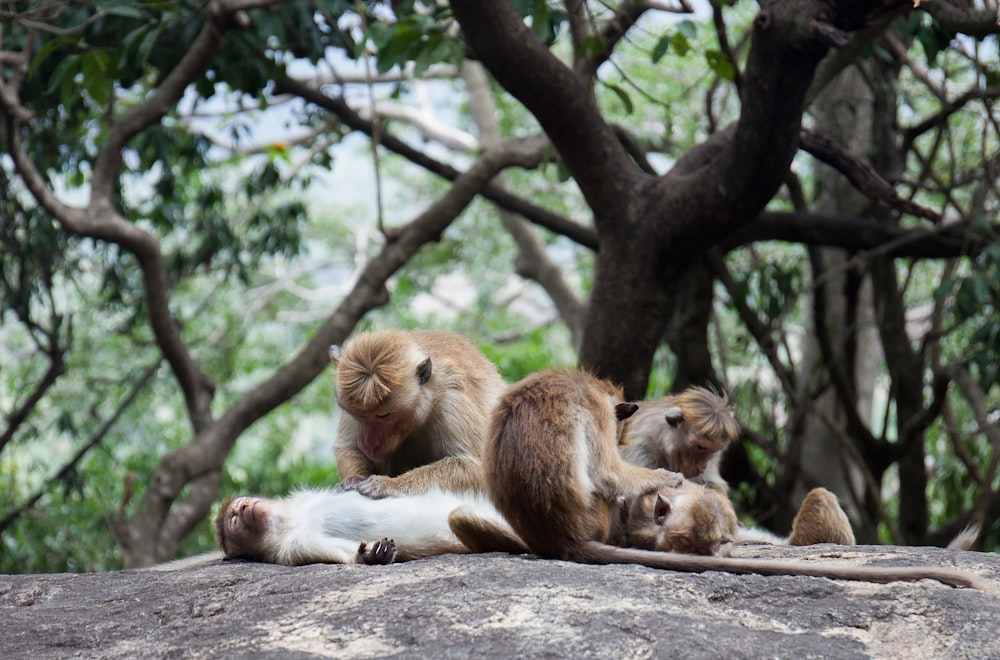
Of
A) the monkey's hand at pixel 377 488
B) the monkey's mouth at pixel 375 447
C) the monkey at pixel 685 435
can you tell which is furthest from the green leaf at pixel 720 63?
the monkey's hand at pixel 377 488

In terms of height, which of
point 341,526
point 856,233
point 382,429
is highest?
point 856,233

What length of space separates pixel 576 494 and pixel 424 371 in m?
1.24

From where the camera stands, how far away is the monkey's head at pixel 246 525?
418 centimetres

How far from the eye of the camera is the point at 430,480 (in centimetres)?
438

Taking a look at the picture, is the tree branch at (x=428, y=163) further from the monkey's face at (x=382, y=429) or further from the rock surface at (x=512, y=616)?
the rock surface at (x=512, y=616)

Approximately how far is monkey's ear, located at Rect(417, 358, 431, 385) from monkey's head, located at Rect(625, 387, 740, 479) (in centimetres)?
97

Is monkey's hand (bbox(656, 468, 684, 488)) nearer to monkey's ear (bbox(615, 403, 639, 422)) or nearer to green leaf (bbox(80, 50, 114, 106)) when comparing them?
monkey's ear (bbox(615, 403, 639, 422))

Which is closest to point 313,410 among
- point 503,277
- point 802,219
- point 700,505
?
point 503,277

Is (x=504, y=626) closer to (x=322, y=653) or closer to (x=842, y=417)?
(x=322, y=653)

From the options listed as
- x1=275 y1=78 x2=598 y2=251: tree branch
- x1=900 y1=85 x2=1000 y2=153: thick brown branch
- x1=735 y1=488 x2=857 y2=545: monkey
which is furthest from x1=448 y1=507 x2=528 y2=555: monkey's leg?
x1=900 y1=85 x2=1000 y2=153: thick brown branch

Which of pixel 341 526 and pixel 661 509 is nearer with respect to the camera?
pixel 661 509

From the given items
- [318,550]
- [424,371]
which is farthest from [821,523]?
[318,550]

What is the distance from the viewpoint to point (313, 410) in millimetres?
15891

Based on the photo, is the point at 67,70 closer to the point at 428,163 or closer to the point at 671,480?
the point at 428,163
